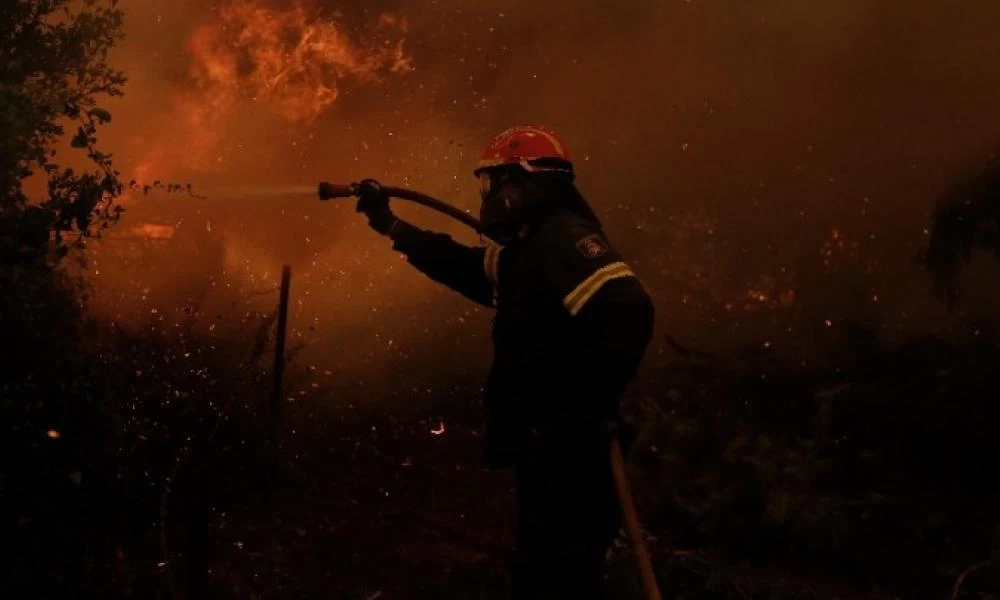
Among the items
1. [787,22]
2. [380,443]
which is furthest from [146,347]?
[787,22]

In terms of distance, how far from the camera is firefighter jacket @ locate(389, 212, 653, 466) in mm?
3277

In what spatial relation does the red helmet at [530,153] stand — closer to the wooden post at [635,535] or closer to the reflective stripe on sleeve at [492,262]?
the reflective stripe on sleeve at [492,262]

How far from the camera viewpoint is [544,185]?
3.73 m

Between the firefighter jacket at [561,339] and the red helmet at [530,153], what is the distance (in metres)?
0.22

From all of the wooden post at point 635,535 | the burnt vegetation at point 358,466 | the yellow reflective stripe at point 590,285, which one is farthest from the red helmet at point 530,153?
the burnt vegetation at point 358,466

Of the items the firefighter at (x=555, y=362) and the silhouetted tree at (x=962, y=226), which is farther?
the silhouetted tree at (x=962, y=226)

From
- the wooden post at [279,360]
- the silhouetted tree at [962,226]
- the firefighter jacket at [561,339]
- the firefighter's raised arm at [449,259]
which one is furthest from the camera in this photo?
the wooden post at [279,360]

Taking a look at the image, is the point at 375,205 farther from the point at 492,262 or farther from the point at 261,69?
the point at 261,69

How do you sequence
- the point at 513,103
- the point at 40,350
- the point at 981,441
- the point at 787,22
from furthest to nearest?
the point at 513,103
the point at 787,22
the point at 981,441
the point at 40,350

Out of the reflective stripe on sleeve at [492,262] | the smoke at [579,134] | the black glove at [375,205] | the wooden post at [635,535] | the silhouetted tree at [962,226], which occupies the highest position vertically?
the smoke at [579,134]

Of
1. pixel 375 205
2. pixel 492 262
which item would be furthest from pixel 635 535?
pixel 375 205

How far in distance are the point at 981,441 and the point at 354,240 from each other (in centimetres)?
593

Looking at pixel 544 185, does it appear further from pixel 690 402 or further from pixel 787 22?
pixel 787 22

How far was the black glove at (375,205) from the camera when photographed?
4254mm
